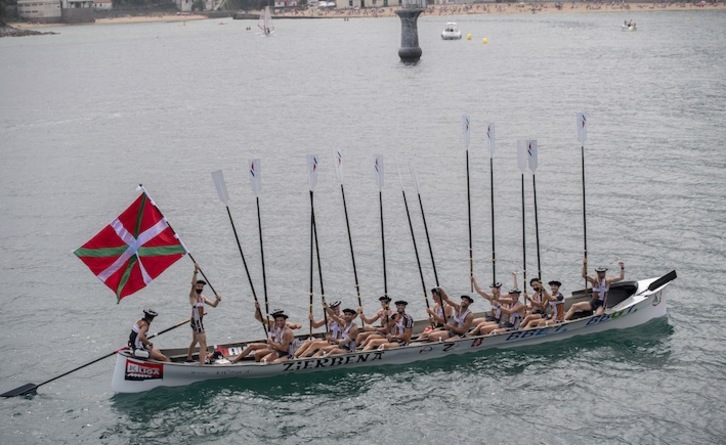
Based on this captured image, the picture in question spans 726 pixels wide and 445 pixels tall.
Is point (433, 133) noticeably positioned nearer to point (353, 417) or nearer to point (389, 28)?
point (353, 417)

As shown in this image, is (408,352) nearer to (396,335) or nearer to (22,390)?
(396,335)

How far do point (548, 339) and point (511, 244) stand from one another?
11324 mm

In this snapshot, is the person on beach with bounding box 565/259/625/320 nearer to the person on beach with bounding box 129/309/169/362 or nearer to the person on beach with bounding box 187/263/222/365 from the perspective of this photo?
the person on beach with bounding box 187/263/222/365

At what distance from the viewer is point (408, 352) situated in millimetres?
26562

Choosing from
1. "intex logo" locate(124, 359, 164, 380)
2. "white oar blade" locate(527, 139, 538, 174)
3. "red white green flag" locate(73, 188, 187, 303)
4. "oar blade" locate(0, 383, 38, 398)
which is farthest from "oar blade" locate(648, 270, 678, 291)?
"oar blade" locate(0, 383, 38, 398)

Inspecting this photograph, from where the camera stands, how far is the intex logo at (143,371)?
24938 millimetres

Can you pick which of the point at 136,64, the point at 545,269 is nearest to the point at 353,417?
the point at 545,269

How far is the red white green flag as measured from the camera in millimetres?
24953

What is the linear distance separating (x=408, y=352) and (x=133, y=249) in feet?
26.5

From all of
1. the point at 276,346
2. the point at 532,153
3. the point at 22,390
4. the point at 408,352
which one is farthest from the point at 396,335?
the point at 22,390

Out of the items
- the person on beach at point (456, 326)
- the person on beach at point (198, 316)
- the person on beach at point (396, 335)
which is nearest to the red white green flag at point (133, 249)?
the person on beach at point (198, 316)

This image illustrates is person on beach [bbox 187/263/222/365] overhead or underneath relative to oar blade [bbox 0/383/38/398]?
overhead

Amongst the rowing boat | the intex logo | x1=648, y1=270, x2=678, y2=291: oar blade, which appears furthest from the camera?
x1=648, y1=270, x2=678, y2=291: oar blade

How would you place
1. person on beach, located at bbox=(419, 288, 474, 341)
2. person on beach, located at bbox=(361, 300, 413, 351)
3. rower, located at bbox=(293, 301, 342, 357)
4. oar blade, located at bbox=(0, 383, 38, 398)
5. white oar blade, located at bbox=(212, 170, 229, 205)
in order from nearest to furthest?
white oar blade, located at bbox=(212, 170, 229, 205), oar blade, located at bbox=(0, 383, 38, 398), rower, located at bbox=(293, 301, 342, 357), person on beach, located at bbox=(361, 300, 413, 351), person on beach, located at bbox=(419, 288, 474, 341)
